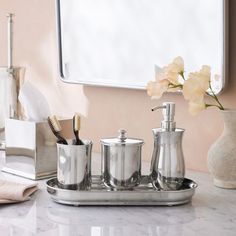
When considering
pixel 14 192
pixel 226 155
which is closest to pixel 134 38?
pixel 226 155

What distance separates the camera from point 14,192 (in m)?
1.12

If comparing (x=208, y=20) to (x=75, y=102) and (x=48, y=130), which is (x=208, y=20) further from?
(x=75, y=102)

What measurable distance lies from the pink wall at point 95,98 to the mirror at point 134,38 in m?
0.04

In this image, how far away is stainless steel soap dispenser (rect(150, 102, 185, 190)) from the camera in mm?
1141

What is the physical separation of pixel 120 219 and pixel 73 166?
0.17 m

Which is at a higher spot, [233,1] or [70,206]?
[233,1]

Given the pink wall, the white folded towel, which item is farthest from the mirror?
the white folded towel

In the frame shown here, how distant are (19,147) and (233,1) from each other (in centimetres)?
63

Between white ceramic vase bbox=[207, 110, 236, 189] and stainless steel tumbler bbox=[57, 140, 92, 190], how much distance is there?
0.98 ft

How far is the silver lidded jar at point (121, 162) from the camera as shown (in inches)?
44.6

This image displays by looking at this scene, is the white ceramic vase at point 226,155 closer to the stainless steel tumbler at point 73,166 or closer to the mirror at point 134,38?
the mirror at point 134,38

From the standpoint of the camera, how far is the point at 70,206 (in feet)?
3.65

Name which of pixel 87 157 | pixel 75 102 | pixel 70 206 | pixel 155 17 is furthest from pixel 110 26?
pixel 70 206

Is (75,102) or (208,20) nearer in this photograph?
(208,20)
